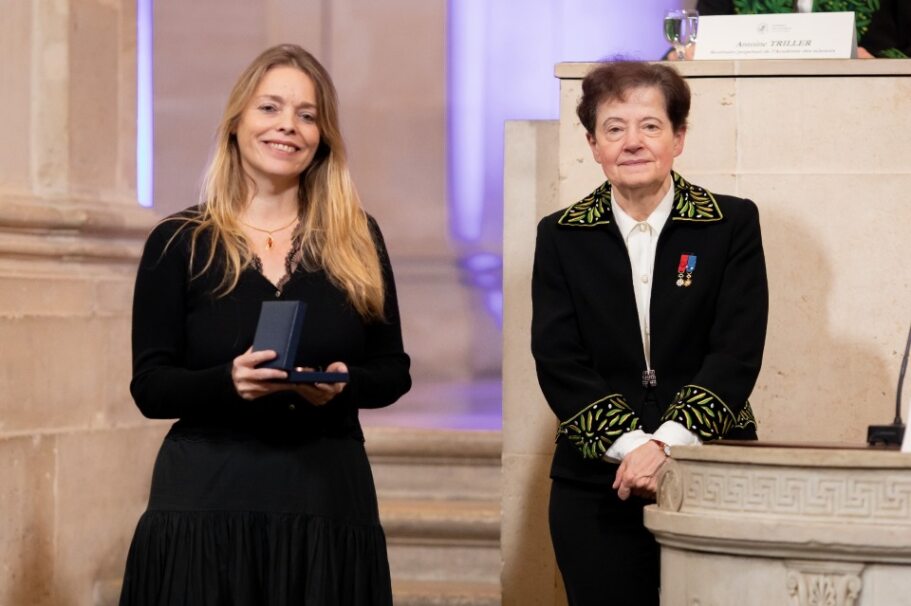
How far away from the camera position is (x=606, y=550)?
331cm

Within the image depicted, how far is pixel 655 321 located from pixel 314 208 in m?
0.77

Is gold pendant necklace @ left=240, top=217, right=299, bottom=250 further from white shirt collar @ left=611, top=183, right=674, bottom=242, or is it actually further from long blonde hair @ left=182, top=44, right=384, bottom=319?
white shirt collar @ left=611, top=183, right=674, bottom=242

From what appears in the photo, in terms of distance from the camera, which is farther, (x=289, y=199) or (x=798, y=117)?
(x=798, y=117)

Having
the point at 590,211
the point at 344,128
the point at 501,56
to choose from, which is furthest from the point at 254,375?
the point at 501,56

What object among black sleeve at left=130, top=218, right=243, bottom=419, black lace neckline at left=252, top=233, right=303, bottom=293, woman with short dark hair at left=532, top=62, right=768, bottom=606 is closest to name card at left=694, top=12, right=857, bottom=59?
woman with short dark hair at left=532, top=62, right=768, bottom=606

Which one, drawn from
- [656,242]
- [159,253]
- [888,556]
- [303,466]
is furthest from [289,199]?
[888,556]

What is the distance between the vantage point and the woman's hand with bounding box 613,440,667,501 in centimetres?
311

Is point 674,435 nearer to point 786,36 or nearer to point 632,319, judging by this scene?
point 632,319

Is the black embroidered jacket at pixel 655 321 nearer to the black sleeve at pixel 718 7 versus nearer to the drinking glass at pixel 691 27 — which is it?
the drinking glass at pixel 691 27

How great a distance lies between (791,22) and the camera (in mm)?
4363

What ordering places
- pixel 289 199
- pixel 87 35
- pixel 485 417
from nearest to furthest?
pixel 289 199, pixel 87 35, pixel 485 417

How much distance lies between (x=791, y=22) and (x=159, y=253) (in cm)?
208

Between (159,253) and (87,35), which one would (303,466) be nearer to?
(159,253)

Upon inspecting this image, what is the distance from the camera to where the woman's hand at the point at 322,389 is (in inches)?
116
